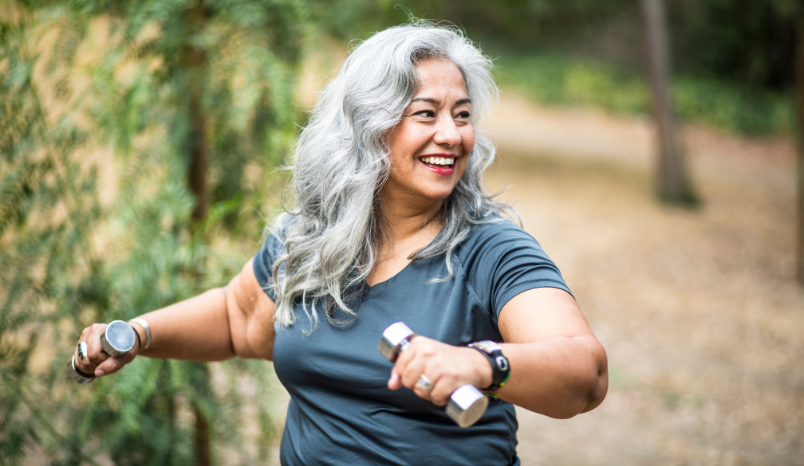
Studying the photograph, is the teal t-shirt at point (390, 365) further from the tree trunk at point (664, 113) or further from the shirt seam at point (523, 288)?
the tree trunk at point (664, 113)

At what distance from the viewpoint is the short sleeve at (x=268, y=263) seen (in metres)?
1.73

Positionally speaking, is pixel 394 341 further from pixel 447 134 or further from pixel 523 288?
pixel 447 134

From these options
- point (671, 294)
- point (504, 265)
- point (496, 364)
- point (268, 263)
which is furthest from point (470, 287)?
point (671, 294)

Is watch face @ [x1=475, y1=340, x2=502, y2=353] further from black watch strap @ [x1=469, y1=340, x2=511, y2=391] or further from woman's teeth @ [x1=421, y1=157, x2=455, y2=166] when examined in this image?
woman's teeth @ [x1=421, y1=157, x2=455, y2=166]

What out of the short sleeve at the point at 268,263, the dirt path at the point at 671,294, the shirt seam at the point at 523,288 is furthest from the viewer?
the dirt path at the point at 671,294

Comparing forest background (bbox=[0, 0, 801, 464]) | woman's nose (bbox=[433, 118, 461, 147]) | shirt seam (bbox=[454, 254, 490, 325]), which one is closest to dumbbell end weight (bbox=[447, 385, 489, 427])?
shirt seam (bbox=[454, 254, 490, 325])

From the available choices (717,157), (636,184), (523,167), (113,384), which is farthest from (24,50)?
(717,157)

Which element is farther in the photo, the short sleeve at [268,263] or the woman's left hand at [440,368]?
the short sleeve at [268,263]

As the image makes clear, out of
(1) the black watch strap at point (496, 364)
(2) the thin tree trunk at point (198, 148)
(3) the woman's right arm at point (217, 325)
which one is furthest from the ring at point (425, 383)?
(2) the thin tree trunk at point (198, 148)

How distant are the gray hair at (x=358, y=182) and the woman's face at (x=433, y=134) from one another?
0.09ft

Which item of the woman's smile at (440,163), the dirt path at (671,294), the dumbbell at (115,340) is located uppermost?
the woman's smile at (440,163)

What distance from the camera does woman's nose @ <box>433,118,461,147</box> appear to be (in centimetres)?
149

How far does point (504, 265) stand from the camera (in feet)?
4.48

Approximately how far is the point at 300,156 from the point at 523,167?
1075cm
